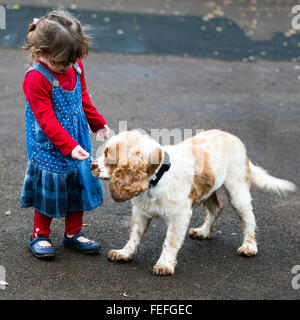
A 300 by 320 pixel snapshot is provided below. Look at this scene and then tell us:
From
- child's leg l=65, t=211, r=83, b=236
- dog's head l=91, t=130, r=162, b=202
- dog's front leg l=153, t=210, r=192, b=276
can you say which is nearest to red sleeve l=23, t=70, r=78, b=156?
dog's head l=91, t=130, r=162, b=202

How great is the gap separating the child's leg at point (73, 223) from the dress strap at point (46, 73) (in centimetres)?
110

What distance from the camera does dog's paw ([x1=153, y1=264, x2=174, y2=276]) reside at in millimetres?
4070

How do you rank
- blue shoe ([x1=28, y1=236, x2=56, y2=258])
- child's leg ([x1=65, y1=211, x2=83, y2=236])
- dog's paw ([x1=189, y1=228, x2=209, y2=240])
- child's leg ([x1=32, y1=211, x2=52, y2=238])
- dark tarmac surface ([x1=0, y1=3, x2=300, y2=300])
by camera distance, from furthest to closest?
dog's paw ([x1=189, y1=228, x2=209, y2=240]), child's leg ([x1=65, y1=211, x2=83, y2=236]), child's leg ([x1=32, y1=211, x2=52, y2=238]), blue shoe ([x1=28, y1=236, x2=56, y2=258]), dark tarmac surface ([x1=0, y1=3, x2=300, y2=300])

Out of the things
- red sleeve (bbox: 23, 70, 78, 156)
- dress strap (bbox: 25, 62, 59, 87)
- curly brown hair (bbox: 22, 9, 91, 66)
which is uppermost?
curly brown hair (bbox: 22, 9, 91, 66)

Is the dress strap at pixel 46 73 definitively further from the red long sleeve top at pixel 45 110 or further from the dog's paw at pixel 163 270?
the dog's paw at pixel 163 270

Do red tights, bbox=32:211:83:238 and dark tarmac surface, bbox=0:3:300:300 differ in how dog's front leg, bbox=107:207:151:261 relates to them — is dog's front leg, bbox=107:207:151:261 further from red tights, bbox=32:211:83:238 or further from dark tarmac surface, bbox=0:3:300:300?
red tights, bbox=32:211:83:238

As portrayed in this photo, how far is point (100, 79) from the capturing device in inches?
357

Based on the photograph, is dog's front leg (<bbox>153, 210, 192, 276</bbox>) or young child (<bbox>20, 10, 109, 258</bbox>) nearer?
young child (<bbox>20, 10, 109, 258</bbox>)

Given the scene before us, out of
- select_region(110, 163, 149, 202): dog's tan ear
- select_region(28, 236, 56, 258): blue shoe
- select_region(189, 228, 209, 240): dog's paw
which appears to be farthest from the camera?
select_region(189, 228, 209, 240): dog's paw

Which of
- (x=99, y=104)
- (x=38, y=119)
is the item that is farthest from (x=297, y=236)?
(x=99, y=104)

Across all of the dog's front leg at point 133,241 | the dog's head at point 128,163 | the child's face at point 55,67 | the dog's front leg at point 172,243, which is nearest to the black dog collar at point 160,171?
the dog's head at point 128,163

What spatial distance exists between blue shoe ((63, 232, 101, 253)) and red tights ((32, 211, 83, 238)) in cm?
5

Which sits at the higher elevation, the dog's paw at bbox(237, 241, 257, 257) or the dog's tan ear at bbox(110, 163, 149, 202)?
the dog's tan ear at bbox(110, 163, 149, 202)

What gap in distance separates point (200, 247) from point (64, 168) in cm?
137
